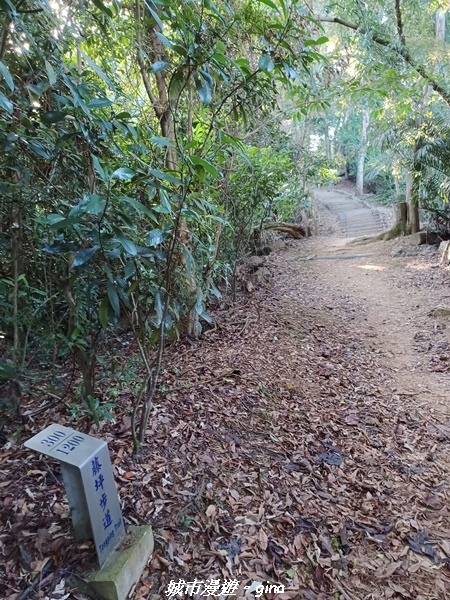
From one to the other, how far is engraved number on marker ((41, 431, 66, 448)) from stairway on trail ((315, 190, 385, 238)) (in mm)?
10606

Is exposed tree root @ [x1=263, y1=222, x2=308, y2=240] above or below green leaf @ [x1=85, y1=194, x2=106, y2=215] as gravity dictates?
below

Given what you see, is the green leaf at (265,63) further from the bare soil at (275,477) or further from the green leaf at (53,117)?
the bare soil at (275,477)

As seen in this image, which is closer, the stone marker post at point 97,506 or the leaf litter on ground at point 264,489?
the stone marker post at point 97,506

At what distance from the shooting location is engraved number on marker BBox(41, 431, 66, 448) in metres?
1.25

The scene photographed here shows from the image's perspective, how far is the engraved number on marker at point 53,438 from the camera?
1245 millimetres

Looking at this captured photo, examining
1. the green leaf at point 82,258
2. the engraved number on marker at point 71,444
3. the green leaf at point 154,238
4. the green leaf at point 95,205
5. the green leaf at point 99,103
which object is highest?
the green leaf at point 99,103

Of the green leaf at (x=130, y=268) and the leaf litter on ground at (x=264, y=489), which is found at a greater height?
the green leaf at (x=130, y=268)

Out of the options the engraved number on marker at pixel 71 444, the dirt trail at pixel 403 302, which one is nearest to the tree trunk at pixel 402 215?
the dirt trail at pixel 403 302

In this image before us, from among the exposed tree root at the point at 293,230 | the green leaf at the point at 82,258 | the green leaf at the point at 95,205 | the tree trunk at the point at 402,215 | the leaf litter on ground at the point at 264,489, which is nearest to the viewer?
the green leaf at the point at 95,205

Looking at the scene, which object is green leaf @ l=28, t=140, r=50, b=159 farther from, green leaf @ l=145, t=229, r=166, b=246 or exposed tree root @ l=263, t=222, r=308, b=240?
exposed tree root @ l=263, t=222, r=308, b=240

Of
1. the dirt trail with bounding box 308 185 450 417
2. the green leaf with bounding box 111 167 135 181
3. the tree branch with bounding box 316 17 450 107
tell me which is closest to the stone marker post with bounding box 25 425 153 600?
the green leaf with bounding box 111 167 135 181

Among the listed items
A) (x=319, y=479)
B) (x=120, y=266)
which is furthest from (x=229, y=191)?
(x=319, y=479)

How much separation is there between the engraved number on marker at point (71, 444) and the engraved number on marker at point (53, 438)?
0.11ft

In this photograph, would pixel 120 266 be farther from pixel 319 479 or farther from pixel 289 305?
pixel 289 305
